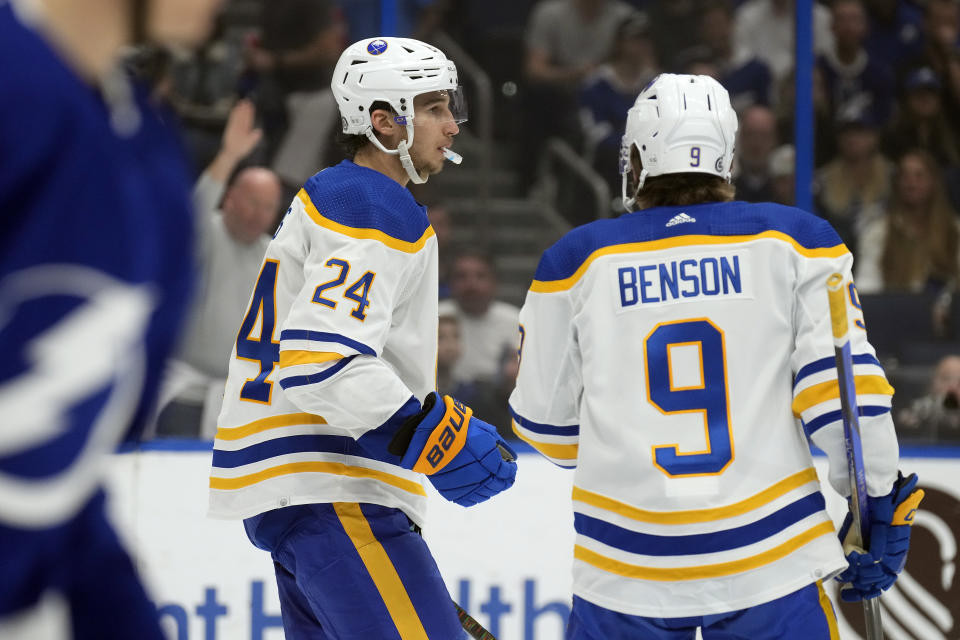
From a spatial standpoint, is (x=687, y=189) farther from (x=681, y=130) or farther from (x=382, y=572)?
(x=382, y=572)

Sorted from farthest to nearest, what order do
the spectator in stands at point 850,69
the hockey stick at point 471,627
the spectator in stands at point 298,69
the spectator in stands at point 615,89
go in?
the spectator in stands at point 850,69 < the spectator in stands at point 615,89 < the spectator in stands at point 298,69 < the hockey stick at point 471,627

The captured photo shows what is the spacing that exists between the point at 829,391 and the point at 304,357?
2.83ft

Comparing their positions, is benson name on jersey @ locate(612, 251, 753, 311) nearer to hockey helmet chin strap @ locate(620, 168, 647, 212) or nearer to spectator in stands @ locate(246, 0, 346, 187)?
hockey helmet chin strap @ locate(620, 168, 647, 212)

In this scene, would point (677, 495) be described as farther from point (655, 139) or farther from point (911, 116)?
point (911, 116)

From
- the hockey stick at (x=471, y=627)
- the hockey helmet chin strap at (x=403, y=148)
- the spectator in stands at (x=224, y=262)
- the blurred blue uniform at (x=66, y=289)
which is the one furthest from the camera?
the spectator in stands at (x=224, y=262)

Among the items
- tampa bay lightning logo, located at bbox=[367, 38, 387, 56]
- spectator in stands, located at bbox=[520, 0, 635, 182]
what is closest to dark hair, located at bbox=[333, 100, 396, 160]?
tampa bay lightning logo, located at bbox=[367, 38, 387, 56]

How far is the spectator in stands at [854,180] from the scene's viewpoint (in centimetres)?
441

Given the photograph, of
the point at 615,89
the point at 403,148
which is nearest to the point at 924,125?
the point at 615,89

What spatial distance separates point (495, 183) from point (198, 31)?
3.63 m

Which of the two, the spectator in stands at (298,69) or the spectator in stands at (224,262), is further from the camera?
the spectator in stands at (298,69)

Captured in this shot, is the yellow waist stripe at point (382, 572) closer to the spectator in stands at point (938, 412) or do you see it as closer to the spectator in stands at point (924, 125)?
the spectator in stands at point (938, 412)

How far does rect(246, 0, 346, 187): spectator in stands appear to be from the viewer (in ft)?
14.0

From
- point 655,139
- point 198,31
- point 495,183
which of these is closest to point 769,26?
point 495,183

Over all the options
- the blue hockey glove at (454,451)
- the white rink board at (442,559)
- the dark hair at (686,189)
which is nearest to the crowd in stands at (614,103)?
the white rink board at (442,559)
